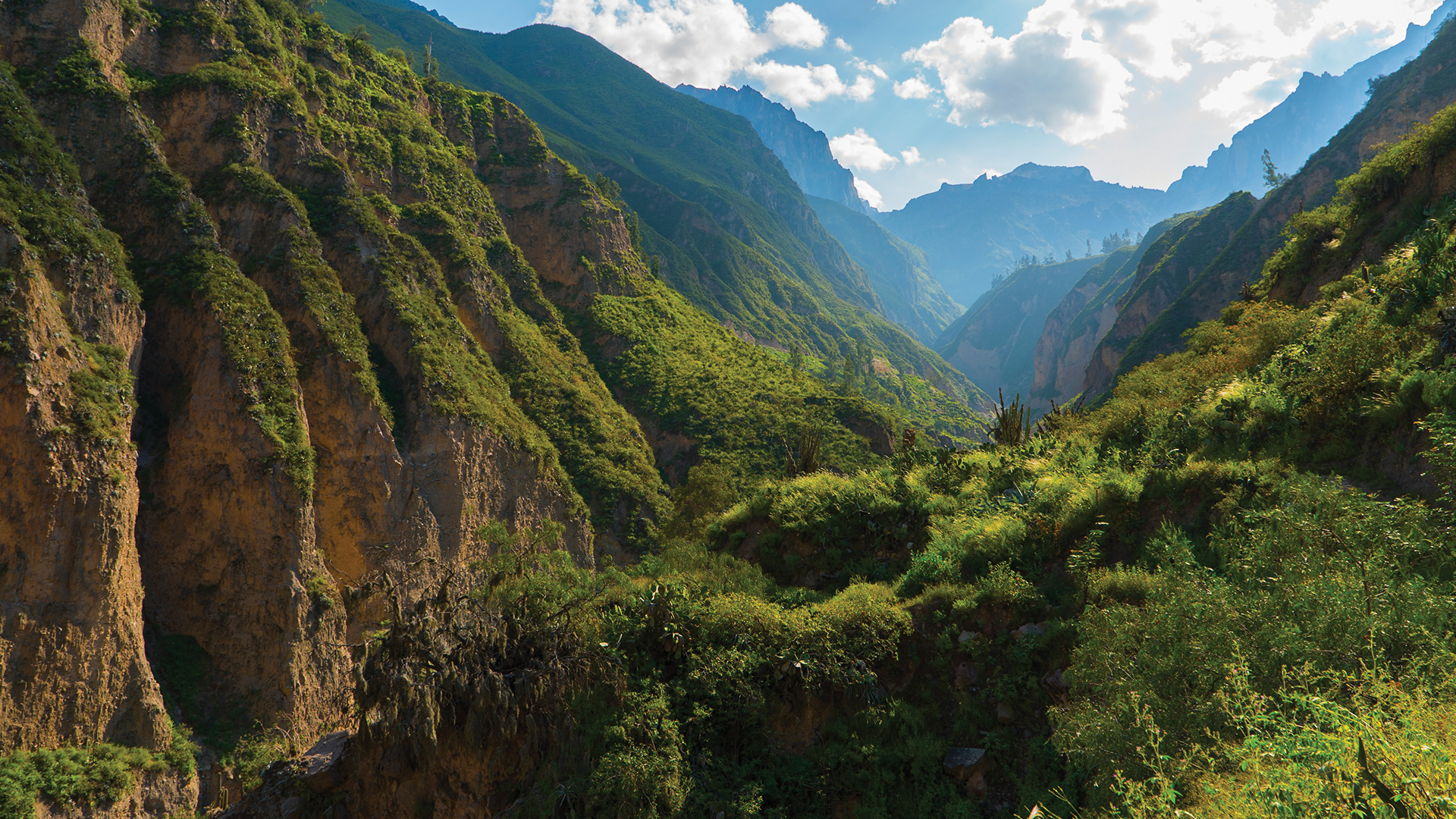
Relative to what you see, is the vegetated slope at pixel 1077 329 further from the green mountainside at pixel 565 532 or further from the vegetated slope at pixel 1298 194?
the green mountainside at pixel 565 532

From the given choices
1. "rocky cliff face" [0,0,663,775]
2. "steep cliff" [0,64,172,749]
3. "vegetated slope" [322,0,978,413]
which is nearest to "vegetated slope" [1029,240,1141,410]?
"vegetated slope" [322,0,978,413]

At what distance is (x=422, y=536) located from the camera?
36.4 meters

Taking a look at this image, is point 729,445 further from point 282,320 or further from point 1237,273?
point 1237,273

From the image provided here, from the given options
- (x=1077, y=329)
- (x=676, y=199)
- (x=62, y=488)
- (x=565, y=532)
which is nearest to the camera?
(x=62, y=488)

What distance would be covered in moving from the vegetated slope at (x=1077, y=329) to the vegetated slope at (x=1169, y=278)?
21.1 metres

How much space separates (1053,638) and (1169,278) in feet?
409

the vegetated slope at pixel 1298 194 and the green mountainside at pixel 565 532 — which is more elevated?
the vegetated slope at pixel 1298 194

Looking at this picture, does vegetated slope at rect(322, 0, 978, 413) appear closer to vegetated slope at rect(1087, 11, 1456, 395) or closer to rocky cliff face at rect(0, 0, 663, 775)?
vegetated slope at rect(1087, 11, 1456, 395)

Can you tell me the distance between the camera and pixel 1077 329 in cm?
15888

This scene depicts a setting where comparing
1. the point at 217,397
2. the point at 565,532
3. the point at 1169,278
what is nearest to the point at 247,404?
the point at 217,397

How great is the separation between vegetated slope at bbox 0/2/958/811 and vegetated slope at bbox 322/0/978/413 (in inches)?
2422

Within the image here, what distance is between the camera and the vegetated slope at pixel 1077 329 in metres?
148

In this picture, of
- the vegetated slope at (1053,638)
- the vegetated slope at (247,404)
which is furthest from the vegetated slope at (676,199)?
the vegetated slope at (1053,638)

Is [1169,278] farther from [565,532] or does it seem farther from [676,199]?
[565,532]
